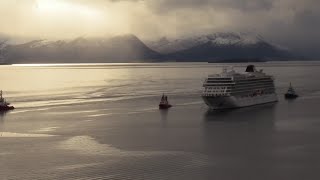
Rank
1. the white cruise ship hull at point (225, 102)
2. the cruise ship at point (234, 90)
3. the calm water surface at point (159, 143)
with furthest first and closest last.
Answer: the cruise ship at point (234, 90) → the white cruise ship hull at point (225, 102) → the calm water surface at point (159, 143)

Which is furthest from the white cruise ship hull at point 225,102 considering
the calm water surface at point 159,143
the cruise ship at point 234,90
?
the calm water surface at point 159,143

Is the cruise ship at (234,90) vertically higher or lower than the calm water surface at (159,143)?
higher

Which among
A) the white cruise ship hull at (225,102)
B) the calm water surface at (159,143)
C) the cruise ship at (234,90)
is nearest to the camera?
the calm water surface at (159,143)

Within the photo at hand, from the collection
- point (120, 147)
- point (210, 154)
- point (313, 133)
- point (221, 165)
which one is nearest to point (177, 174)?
point (221, 165)

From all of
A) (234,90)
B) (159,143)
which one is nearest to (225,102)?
(234,90)

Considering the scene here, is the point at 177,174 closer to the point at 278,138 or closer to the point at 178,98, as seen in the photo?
the point at 278,138

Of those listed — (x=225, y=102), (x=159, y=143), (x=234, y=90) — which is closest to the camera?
(x=159, y=143)

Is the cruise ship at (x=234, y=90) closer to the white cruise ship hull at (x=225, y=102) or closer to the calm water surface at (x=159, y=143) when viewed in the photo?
the white cruise ship hull at (x=225, y=102)

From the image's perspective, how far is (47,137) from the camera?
4375 centimetres

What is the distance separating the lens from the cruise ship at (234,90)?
220 ft

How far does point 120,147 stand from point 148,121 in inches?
677

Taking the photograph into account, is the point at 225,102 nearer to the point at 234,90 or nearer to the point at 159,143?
the point at 234,90

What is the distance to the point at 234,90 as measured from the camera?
69.2 metres

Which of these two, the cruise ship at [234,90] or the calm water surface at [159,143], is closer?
the calm water surface at [159,143]
